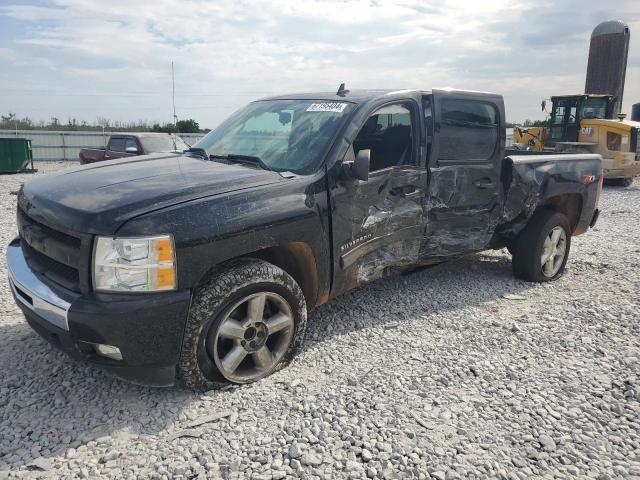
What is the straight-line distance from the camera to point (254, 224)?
307 centimetres

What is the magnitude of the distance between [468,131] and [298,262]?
7.29ft

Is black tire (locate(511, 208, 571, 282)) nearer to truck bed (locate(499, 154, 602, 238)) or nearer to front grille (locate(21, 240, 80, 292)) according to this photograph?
truck bed (locate(499, 154, 602, 238))

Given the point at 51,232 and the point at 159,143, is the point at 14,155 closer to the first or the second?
the point at 159,143

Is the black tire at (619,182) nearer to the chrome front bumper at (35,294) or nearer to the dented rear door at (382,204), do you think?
the dented rear door at (382,204)

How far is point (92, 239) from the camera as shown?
8.87ft

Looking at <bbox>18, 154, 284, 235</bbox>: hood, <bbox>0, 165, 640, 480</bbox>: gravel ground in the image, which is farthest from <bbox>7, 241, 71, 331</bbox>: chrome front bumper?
<bbox>0, 165, 640, 480</bbox>: gravel ground

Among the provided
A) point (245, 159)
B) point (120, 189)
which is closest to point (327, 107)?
point (245, 159)

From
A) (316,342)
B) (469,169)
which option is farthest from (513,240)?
(316,342)

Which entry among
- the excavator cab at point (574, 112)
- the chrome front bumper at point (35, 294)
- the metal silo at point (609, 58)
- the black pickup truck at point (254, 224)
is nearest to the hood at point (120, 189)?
the black pickup truck at point (254, 224)

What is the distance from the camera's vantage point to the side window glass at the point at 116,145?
1461cm

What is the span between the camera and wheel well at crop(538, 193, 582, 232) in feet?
18.8

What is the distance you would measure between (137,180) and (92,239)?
67 cm

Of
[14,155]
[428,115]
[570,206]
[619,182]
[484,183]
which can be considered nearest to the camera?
[428,115]

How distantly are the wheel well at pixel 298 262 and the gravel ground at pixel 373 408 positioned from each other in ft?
1.66
